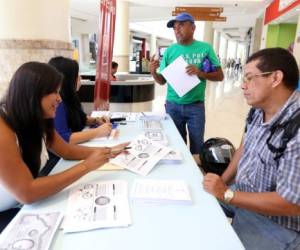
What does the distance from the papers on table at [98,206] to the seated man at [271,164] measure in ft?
1.24

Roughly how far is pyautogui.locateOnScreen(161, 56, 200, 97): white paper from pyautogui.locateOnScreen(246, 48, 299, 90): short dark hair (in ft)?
3.92

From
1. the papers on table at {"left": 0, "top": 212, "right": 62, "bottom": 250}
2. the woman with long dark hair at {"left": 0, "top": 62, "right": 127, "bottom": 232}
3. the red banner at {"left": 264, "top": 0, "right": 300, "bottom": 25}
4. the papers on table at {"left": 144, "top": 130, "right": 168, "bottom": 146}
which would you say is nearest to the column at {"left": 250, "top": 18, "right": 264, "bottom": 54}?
the red banner at {"left": 264, "top": 0, "right": 300, "bottom": 25}

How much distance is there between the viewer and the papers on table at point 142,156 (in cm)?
133

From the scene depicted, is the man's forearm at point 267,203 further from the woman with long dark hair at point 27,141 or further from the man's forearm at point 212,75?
the man's forearm at point 212,75

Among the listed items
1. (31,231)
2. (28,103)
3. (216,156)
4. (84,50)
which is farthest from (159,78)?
(84,50)

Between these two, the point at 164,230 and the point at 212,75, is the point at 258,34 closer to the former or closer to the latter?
the point at 212,75

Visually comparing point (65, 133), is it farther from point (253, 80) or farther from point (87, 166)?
point (253, 80)

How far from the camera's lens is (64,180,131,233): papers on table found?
0.90 m

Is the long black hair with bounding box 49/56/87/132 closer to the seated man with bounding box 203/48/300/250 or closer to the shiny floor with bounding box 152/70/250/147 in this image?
the seated man with bounding box 203/48/300/250

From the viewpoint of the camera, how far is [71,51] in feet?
9.91

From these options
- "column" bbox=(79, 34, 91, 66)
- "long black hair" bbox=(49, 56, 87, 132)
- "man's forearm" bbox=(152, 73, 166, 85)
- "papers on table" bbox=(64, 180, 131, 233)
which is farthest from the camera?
"column" bbox=(79, 34, 91, 66)

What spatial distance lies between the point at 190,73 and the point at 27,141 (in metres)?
1.57

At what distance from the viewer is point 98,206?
38.9 inches

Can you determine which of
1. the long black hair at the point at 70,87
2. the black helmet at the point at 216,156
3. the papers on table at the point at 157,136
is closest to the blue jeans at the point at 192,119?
the black helmet at the point at 216,156
